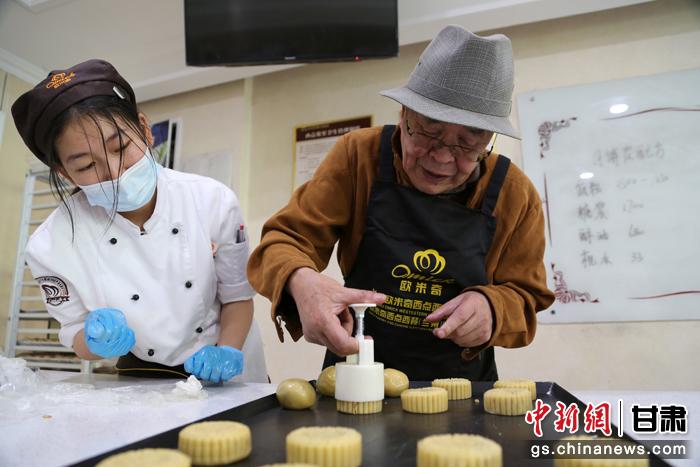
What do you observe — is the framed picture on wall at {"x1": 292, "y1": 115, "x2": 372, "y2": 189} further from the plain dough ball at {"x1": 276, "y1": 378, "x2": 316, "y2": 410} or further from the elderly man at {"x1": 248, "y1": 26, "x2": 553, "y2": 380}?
the plain dough ball at {"x1": 276, "y1": 378, "x2": 316, "y2": 410}

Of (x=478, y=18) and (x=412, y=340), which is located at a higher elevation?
(x=478, y=18)

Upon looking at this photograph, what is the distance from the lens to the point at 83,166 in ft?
4.01

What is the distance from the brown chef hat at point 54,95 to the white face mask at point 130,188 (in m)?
0.16

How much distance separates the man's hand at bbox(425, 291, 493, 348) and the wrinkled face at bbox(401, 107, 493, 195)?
→ 299 millimetres

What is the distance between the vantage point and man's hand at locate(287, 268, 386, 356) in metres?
0.92

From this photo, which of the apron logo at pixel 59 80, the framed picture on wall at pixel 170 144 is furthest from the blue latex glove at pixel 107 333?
the framed picture on wall at pixel 170 144

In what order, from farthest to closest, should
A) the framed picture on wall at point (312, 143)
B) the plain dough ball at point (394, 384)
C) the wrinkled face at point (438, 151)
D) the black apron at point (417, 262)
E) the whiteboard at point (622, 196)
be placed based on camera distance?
1. the framed picture on wall at point (312, 143)
2. the whiteboard at point (622, 196)
3. the black apron at point (417, 262)
4. the wrinkled face at point (438, 151)
5. the plain dough ball at point (394, 384)

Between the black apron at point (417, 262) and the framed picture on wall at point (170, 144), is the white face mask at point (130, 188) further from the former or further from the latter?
the framed picture on wall at point (170, 144)

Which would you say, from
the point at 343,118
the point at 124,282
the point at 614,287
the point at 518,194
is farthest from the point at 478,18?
the point at 124,282

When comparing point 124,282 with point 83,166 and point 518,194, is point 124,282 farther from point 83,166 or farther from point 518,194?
point 518,194

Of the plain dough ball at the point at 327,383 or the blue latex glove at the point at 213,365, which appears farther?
the blue latex glove at the point at 213,365

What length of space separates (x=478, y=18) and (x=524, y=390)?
234 cm

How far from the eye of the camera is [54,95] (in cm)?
116

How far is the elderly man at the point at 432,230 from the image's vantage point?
3.47 ft
